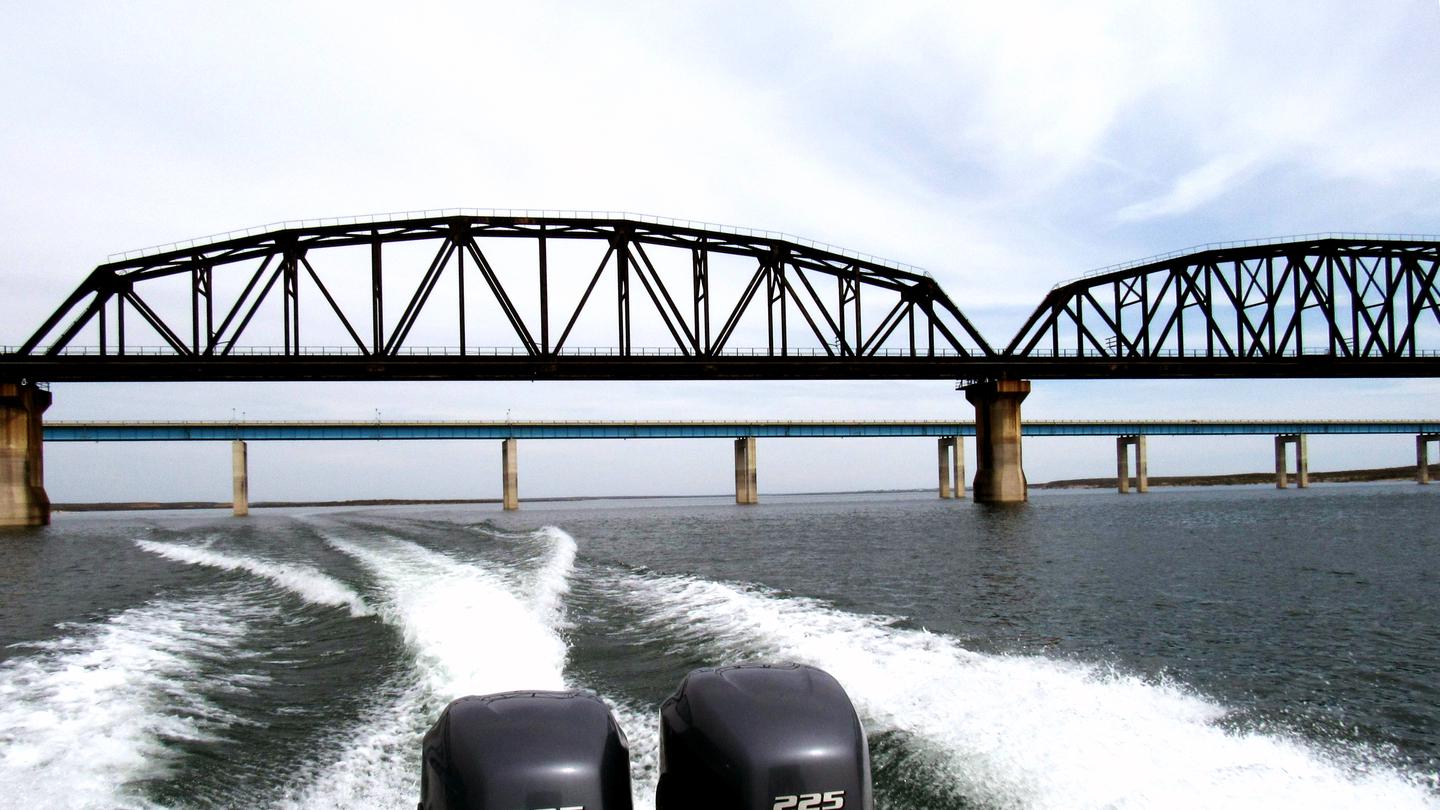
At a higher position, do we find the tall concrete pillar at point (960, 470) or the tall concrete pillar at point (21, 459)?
the tall concrete pillar at point (21, 459)

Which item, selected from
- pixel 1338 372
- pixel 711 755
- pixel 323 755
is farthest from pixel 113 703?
pixel 1338 372

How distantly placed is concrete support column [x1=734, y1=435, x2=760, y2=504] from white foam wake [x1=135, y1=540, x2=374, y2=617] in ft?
292

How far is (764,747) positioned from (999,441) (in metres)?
83.8

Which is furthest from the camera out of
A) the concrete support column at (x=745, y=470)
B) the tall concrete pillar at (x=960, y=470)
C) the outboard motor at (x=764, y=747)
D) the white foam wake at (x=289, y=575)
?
the tall concrete pillar at (x=960, y=470)

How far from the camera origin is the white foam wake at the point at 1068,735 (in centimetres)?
793

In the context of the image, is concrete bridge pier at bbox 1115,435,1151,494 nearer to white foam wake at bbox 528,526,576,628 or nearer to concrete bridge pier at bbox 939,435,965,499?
concrete bridge pier at bbox 939,435,965,499

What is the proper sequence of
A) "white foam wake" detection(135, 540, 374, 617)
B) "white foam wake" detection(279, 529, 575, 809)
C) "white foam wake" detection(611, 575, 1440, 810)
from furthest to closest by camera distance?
"white foam wake" detection(135, 540, 374, 617)
"white foam wake" detection(279, 529, 575, 809)
"white foam wake" detection(611, 575, 1440, 810)

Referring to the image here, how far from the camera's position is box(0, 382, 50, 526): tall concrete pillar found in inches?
2699

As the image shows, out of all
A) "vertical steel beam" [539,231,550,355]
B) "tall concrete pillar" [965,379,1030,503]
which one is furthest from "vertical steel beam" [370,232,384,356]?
"tall concrete pillar" [965,379,1030,503]

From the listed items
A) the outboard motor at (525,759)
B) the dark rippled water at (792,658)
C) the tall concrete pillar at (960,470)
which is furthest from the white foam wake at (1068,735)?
the tall concrete pillar at (960,470)

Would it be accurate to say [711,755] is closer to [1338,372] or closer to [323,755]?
[323,755]

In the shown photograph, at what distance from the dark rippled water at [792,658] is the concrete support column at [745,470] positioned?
94317 mm

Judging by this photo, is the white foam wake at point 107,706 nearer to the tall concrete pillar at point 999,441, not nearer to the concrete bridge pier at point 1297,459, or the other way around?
the tall concrete pillar at point 999,441

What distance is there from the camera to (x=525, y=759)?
5.85 metres
